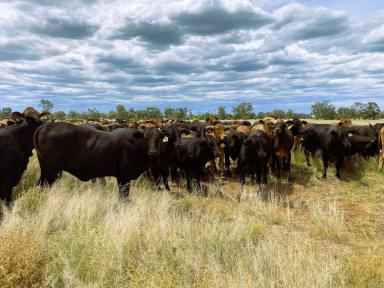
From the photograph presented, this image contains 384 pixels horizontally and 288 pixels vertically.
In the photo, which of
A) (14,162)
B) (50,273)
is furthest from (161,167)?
(50,273)

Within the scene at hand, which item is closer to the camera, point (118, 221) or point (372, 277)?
point (372, 277)

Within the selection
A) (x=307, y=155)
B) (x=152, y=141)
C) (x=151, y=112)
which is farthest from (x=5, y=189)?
(x=151, y=112)

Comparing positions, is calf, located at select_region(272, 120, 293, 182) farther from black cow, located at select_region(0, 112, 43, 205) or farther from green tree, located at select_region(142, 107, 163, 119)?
green tree, located at select_region(142, 107, 163, 119)

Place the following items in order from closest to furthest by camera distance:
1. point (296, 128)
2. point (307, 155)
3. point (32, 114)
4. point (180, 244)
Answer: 1. point (180, 244)
2. point (32, 114)
3. point (307, 155)
4. point (296, 128)

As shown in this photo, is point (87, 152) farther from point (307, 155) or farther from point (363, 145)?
point (363, 145)

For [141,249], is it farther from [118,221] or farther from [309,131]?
[309,131]

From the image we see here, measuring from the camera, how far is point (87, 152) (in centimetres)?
856

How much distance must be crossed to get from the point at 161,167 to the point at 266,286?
21.4 feet

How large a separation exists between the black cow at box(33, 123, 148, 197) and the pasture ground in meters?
0.52

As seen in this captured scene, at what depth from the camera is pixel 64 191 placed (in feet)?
28.8

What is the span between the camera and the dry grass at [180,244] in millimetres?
4520

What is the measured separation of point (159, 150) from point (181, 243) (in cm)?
478

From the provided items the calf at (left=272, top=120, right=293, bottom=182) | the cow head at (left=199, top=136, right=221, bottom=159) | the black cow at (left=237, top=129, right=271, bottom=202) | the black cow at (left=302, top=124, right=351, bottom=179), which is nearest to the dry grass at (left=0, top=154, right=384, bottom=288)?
the black cow at (left=237, top=129, right=271, bottom=202)

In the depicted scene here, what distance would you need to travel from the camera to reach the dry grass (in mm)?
4520
